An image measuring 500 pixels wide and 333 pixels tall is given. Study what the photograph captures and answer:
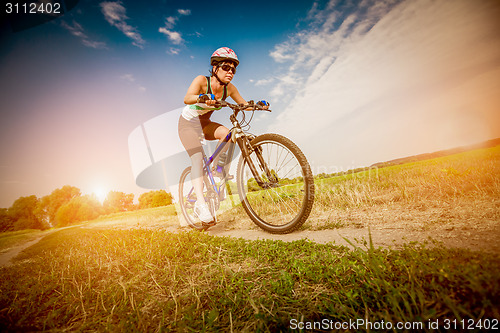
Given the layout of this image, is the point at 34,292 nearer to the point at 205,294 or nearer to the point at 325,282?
the point at 205,294

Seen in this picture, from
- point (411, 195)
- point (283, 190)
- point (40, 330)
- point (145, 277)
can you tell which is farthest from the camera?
point (411, 195)

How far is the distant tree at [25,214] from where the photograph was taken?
19.0 m

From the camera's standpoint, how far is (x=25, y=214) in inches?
784

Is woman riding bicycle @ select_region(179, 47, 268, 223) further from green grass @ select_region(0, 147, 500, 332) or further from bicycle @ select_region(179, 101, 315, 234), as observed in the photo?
green grass @ select_region(0, 147, 500, 332)

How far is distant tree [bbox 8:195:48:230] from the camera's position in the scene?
19.0m

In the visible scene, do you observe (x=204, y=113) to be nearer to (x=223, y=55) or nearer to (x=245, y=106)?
(x=223, y=55)

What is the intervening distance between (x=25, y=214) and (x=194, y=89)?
28.3m

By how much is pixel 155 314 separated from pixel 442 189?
481 cm

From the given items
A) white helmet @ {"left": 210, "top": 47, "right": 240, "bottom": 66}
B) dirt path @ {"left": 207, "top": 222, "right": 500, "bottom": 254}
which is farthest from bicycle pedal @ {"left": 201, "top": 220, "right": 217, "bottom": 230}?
white helmet @ {"left": 210, "top": 47, "right": 240, "bottom": 66}

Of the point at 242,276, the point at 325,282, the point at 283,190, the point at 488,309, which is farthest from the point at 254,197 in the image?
the point at 488,309

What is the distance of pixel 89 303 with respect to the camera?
5.26 feet

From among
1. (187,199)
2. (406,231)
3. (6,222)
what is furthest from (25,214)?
(406,231)

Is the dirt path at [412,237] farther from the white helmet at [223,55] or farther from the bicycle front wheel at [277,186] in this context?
the white helmet at [223,55]

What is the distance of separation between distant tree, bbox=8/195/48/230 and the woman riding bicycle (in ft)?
85.4
